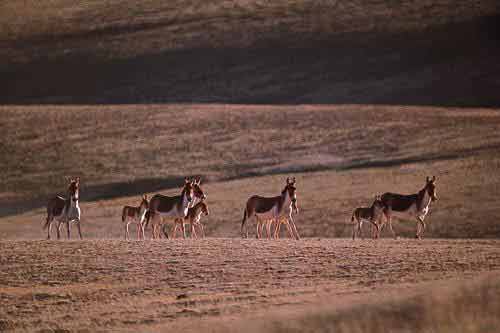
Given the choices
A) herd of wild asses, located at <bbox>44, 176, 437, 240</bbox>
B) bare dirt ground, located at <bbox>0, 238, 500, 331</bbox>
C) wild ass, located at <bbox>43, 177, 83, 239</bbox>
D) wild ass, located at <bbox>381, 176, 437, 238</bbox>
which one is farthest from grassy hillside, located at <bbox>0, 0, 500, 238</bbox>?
bare dirt ground, located at <bbox>0, 238, 500, 331</bbox>

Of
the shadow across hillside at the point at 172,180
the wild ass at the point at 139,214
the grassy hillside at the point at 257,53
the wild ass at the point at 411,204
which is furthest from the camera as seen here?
the grassy hillside at the point at 257,53

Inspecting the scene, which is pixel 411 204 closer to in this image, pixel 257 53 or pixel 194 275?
pixel 194 275

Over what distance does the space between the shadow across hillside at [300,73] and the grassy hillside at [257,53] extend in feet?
0.31

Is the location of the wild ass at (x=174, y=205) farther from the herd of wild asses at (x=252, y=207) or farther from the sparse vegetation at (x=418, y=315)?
the sparse vegetation at (x=418, y=315)

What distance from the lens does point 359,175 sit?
45.7 metres

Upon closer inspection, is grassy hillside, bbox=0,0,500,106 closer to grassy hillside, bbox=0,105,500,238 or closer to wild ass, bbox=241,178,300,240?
grassy hillside, bbox=0,105,500,238

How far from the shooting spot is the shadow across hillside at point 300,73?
73938mm

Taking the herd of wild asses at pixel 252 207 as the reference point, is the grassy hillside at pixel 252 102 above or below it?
above

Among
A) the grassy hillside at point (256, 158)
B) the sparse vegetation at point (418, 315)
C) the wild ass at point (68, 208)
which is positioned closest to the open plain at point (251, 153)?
the sparse vegetation at point (418, 315)

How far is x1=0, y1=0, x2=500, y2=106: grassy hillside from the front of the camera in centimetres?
7638

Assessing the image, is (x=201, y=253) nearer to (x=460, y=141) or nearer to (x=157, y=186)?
(x=157, y=186)

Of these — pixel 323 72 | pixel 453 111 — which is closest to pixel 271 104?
pixel 323 72

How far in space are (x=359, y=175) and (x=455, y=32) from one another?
44258 millimetres

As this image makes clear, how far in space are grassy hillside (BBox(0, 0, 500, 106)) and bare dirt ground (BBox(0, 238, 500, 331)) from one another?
159 feet
